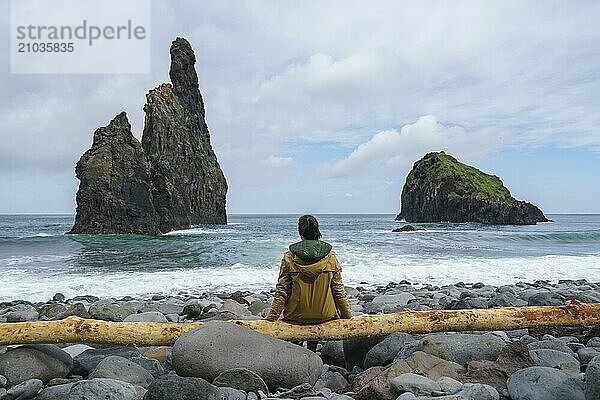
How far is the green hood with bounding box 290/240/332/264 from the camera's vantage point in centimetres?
528

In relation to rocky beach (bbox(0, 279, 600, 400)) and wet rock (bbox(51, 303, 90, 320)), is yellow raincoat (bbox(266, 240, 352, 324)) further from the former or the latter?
wet rock (bbox(51, 303, 90, 320))

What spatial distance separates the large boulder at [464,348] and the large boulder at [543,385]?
0.69 meters

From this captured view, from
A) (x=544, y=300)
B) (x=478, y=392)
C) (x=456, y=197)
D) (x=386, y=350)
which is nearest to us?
(x=478, y=392)

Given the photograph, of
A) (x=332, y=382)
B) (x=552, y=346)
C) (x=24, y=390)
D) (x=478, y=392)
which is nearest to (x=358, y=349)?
(x=332, y=382)

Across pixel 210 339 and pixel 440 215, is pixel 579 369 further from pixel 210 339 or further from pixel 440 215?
pixel 440 215

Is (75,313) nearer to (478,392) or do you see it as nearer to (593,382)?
(478,392)

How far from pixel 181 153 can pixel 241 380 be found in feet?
230

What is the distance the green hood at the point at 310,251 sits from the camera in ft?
17.3

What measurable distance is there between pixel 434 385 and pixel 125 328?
10.4 feet

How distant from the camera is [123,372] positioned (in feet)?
15.6

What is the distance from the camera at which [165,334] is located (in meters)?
5.39

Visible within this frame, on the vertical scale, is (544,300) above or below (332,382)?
above

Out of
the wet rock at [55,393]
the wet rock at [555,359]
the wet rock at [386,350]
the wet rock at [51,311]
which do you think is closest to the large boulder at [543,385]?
the wet rock at [555,359]

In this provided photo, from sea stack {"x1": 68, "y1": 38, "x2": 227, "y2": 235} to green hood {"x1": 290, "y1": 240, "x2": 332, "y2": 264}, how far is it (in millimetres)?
44645
